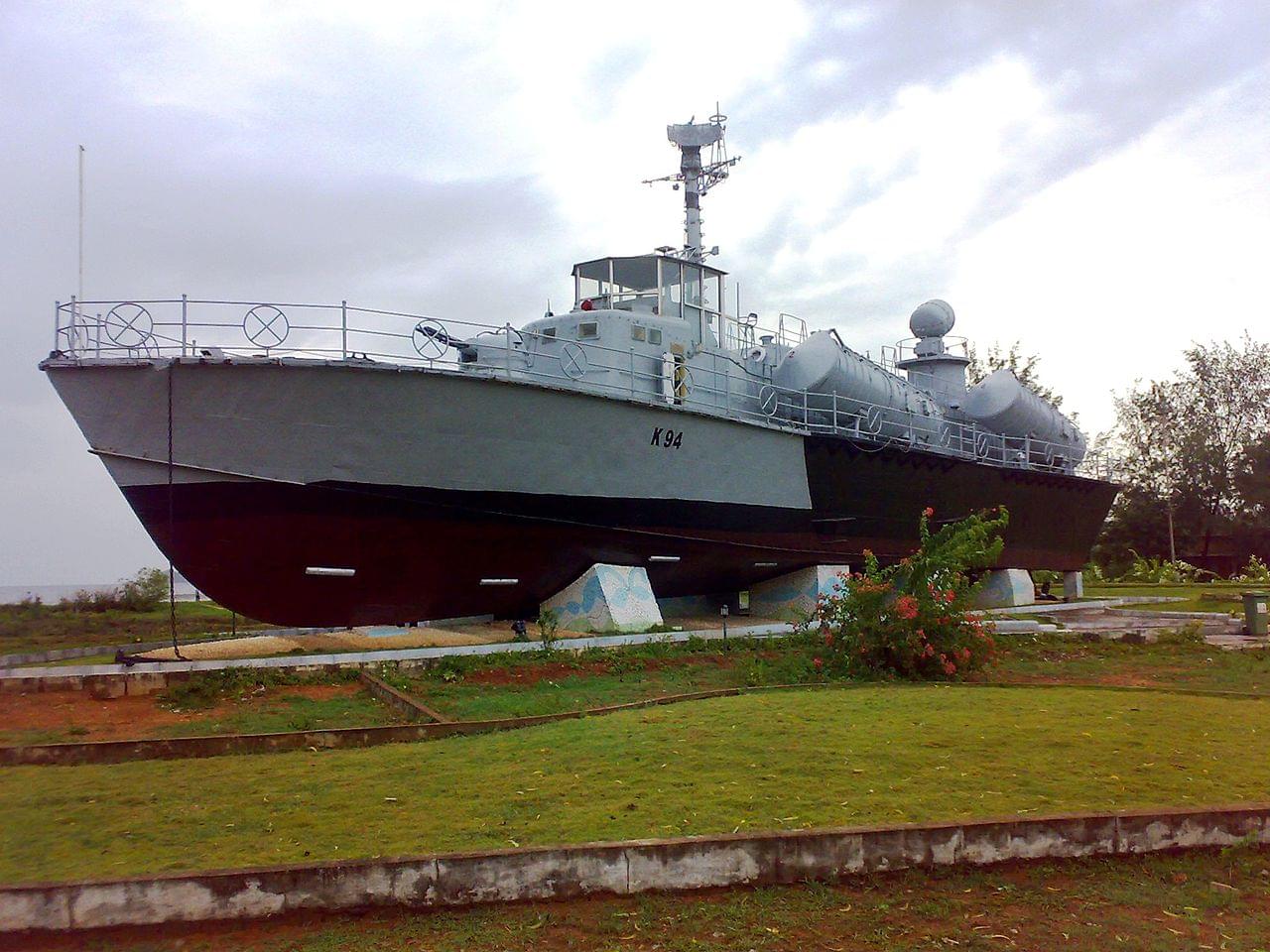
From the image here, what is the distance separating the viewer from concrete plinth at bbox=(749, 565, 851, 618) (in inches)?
781

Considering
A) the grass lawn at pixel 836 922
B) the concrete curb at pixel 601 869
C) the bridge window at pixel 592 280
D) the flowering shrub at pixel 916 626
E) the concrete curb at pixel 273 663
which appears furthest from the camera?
the bridge window at pixel 592 280

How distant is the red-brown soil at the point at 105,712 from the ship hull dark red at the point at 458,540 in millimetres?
2830

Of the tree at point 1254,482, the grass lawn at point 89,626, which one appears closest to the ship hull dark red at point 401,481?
the grass lawn at point 89,626

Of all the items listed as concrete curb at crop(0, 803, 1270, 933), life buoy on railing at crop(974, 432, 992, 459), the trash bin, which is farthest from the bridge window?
concrete curb at crop(0, 803, 1270, 933)

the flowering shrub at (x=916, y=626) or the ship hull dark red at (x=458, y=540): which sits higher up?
the ship hull dark red at (x=458, y=540)

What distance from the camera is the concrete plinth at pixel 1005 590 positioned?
25.5 metres

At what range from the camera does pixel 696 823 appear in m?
5.40

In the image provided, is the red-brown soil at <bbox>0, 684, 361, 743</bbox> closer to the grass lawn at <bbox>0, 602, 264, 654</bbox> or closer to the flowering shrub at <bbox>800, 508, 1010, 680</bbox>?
the flowering shrub at <bbox>800, 508, 1010, 680</bbox>

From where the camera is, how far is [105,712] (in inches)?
398

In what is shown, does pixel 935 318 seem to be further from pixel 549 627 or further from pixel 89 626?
pixel 89 626

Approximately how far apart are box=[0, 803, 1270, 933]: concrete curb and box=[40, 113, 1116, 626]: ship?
9172 mm

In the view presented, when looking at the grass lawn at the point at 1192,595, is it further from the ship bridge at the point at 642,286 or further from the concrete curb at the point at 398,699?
the concrete curb at the point at 398,699

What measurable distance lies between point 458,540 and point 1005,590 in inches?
640

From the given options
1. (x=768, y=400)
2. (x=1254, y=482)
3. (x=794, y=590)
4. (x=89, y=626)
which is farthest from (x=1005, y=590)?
(x=1254, y=482)
